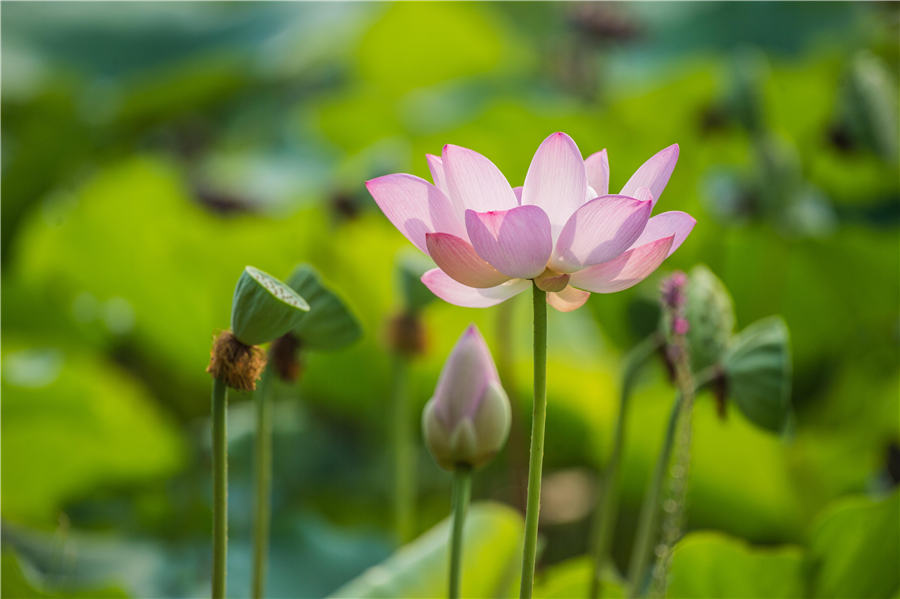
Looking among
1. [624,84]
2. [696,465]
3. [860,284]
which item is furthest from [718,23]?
[696,465]

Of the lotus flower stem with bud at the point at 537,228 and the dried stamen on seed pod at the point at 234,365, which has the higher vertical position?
the lotus flower stem with bud at the point at 537,228

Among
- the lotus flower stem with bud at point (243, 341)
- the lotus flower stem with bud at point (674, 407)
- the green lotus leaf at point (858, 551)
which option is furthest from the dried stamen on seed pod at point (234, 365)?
the green lotus leaf at point (858, 551)

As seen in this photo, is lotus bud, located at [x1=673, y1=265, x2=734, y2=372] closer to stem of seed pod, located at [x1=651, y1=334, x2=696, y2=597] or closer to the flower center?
stem of seed pod, located at [x1=651, y1=334, x2=696, y2=597]

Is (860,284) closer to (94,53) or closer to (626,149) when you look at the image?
(626,149)

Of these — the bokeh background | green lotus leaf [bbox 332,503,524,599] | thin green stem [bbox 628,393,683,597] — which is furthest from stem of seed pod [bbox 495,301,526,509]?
thin green stem [bbox 628,393,683,597]

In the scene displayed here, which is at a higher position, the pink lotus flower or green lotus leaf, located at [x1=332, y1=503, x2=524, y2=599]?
the pink lotus flower

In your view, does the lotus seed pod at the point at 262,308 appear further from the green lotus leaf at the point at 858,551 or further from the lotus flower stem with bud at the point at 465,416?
the green lotus leaf at the point at 858,551
